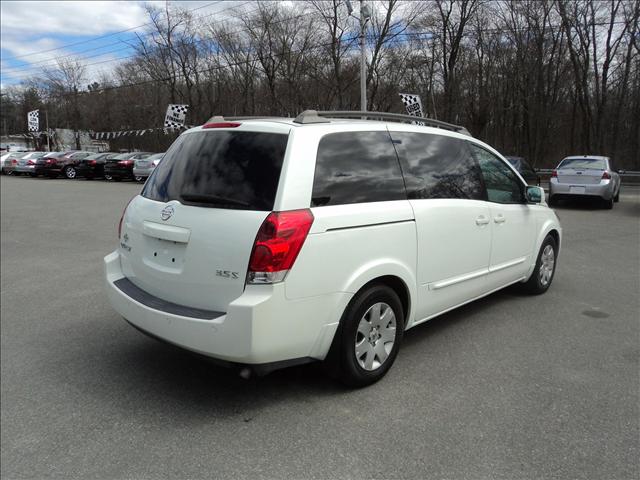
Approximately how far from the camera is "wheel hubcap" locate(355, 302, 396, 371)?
3.42 metres

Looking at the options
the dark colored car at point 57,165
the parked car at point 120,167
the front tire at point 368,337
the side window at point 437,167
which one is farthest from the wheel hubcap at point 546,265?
the dark colored car at point 57,165

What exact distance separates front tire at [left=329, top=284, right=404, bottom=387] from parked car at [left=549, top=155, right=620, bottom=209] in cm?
1273

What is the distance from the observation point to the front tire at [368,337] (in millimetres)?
3273

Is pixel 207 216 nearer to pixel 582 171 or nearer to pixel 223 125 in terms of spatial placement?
pixel 223 125

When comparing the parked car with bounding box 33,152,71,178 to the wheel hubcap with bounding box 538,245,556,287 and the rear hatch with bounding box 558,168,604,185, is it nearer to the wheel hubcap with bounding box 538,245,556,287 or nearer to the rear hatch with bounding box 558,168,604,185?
the rear hatch with bounding box 558,168,604,185

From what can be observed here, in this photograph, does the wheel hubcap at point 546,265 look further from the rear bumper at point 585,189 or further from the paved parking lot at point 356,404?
the rear bumper at point 585,189

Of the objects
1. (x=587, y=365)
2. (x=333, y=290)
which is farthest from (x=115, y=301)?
(x=587, y=365)

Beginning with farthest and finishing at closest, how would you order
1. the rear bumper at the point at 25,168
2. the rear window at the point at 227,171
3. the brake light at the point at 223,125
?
the rear bumper at the point at 25,168 < the brake light at the point at 223,125 < the rear window at the point at 227,171

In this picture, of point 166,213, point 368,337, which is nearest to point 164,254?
point 166,213

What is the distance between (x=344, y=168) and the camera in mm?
3365

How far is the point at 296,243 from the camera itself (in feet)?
9.58

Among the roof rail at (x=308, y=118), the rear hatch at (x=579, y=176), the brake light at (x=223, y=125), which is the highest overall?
the roof rail at (x=308, y=118)

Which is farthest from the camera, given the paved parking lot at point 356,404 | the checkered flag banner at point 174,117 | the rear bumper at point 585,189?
the checkered flag banner at point 174,117

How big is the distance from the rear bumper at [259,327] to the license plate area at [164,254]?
266mm
